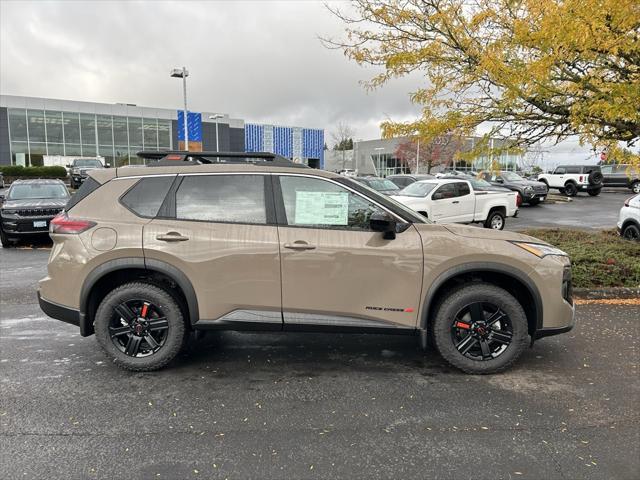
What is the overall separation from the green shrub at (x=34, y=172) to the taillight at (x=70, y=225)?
39920 mm

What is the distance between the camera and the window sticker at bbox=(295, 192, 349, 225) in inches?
158

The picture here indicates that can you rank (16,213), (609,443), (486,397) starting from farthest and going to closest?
(16,213) → (486,397) → (609,443)

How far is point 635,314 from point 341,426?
471 cm

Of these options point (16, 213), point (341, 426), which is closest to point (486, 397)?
point (341, 426)

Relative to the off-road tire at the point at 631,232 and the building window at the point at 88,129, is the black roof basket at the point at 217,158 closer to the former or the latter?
the off-road tire at the point at 631,232

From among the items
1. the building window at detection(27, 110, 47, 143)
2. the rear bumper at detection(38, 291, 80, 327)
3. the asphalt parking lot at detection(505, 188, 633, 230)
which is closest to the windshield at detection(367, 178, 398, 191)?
the asphalt parking lot at detection(505, 188, 633, 230)

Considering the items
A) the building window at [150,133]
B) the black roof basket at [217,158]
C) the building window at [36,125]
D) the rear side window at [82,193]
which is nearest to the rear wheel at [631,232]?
the black roof basket at [217,158]

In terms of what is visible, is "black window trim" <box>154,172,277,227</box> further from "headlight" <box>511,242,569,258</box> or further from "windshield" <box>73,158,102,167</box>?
"windshield" <box>73,158,102,167</box>

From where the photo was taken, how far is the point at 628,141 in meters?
7.92

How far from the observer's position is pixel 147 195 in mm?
4152

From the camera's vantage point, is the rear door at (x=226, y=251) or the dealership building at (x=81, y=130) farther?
the dealership building at (x=81, y=130)

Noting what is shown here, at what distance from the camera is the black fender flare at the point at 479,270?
3.94 m

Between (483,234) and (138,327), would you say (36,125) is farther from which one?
(483,234)

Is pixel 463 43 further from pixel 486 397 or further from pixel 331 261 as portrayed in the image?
pixel 486 397
